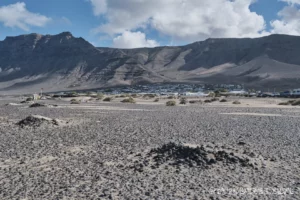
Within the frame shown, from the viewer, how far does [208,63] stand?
7790 inches

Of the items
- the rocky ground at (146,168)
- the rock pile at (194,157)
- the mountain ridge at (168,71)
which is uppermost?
the mountain ridge at (168,71)

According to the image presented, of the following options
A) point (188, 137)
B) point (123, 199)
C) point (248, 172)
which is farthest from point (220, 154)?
point (188, 137)

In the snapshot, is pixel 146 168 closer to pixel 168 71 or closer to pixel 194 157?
pixel 194 157

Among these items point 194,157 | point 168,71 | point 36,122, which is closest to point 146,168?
point 194,157

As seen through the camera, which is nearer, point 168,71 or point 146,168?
point 146,168

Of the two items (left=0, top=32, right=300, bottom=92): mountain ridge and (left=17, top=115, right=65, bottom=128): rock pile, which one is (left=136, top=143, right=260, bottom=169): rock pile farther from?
(left=0, top=32, right=300, bottom=92): mountain ridge

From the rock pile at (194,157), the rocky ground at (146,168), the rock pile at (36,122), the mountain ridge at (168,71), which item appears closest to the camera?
the rocky ground at (146,168)

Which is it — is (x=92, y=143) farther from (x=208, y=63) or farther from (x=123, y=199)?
(x=208, y=63)

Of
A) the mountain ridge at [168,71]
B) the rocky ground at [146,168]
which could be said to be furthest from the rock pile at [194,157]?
the mountain ridge at [168,71]

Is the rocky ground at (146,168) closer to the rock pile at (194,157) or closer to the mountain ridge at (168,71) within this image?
the rock pile at (194,157)

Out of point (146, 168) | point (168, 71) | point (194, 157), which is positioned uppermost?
point (168, 71)

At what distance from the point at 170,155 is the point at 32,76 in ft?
635

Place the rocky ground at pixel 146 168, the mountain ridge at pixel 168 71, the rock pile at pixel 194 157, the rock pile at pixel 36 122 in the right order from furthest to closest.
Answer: the mountain ridge at pixel 168 71 → the rock pile at pixel 36 122 → the rock pile at pixel 194 157 → the rocky ground at pixel 146 168

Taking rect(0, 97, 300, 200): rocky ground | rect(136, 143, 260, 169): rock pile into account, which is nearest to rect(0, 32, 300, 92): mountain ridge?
rect(0, 97, 300, 200): rocky ground
